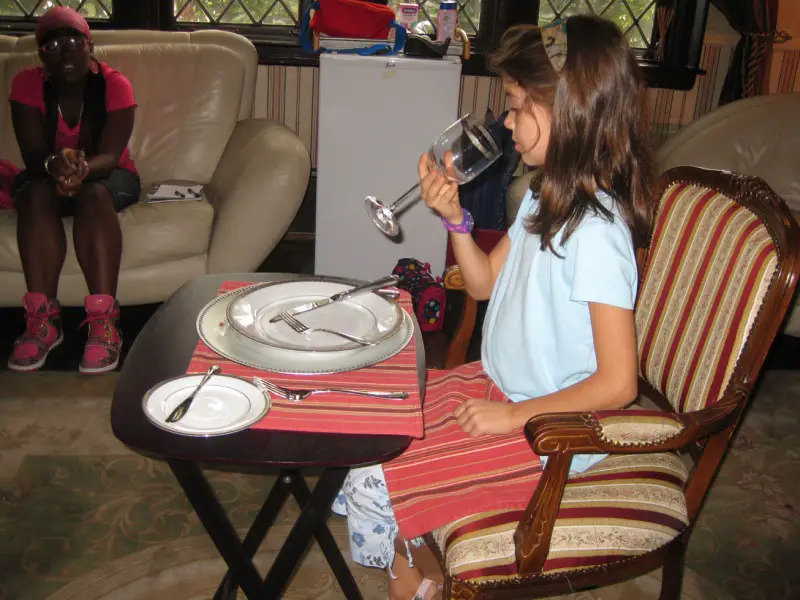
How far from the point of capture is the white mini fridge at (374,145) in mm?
2865

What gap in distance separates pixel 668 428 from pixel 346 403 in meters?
0.44

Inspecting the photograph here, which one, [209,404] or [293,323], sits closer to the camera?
[209,404]

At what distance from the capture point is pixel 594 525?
1157 millimetres

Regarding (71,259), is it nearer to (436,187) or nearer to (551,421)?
(436,187)

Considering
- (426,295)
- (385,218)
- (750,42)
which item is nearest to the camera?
(385,218)

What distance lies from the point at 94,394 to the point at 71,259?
1.59 feet

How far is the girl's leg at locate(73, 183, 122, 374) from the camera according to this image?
2422 mm

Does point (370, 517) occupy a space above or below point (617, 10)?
below

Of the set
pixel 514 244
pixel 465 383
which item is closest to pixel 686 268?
pixel 514 244

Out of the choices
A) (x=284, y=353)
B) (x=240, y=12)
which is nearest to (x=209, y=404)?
(x=284, y=353)

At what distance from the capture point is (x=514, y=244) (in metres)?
1.37

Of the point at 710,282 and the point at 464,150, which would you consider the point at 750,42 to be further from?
the point at 464,150

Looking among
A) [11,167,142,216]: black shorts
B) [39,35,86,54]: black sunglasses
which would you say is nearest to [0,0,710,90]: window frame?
[39,35,86,54]: black sunglasses

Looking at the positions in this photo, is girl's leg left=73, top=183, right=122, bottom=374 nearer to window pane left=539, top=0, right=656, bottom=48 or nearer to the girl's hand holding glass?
the girl's hand holding glass
